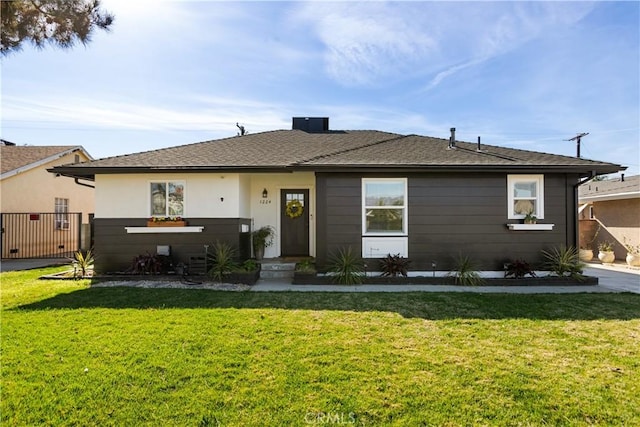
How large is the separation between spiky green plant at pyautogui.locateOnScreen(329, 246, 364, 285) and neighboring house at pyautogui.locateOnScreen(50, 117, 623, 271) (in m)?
0.17

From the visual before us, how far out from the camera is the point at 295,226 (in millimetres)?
9461

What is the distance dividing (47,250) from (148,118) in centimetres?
796

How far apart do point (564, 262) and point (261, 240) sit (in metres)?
7.51

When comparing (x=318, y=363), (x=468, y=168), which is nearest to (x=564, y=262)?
(x=468, y=168)

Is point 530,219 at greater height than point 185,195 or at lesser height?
lesser

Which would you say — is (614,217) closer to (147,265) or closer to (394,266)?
(394,266)

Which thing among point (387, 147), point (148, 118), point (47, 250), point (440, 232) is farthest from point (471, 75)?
point (47, 250)

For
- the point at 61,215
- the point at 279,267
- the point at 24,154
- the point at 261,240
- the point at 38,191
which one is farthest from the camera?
the point at 61,215

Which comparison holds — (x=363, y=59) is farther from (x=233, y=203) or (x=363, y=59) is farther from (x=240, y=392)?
(x=240, y=392)

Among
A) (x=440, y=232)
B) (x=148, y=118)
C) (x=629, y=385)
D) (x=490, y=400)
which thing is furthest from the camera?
(x=148, y=118)

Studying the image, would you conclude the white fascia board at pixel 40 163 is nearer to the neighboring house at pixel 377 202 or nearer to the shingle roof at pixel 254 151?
the neighboring house at pixel 377 202

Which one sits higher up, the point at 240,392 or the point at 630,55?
the point at 630,55

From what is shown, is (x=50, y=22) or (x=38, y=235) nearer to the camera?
(x=50, y=22)

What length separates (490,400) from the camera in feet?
8.55
